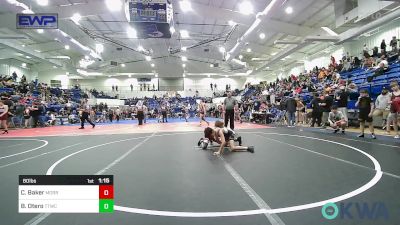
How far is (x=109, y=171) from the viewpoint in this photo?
447 cm

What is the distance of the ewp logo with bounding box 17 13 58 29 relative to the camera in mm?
11820

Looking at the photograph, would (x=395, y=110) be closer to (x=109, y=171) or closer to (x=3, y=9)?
(x=109, y=171)

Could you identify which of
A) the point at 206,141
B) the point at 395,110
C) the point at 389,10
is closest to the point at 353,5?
the point at 389,10

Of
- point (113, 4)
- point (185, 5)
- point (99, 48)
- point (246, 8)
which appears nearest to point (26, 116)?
point (113, 4)

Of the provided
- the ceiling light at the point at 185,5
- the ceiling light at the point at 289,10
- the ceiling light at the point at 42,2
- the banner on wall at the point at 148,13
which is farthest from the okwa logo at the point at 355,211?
the ceiling light at the point at 42,2

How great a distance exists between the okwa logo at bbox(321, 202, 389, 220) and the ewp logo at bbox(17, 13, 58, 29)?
1255cm

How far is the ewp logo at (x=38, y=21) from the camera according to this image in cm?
1182

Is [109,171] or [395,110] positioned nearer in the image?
[109,171]

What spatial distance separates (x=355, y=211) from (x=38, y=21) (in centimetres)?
1364

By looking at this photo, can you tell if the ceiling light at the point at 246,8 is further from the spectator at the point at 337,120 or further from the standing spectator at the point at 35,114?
the standing spectator at the point at 35,114

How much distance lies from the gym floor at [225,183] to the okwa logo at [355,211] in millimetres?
51

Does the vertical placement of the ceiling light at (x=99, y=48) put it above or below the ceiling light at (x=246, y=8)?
above

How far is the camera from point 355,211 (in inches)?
104

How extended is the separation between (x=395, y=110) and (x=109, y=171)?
793cm
